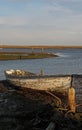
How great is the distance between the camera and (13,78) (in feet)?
93.5

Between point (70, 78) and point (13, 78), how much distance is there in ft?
14.7

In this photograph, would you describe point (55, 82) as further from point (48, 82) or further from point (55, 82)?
point (48, 82)

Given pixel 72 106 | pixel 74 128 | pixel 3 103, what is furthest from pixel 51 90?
pixel 74 128

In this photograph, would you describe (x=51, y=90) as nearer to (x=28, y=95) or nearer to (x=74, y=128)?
(x=28, y=95)

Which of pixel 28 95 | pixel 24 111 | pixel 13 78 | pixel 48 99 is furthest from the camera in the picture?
pixel 13 78

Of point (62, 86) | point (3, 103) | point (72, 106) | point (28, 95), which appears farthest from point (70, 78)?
point (72, 106)

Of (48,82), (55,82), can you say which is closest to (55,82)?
(55,82)

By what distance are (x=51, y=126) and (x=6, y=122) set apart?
329 cm

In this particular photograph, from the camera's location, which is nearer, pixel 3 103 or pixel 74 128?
pixel 74 128

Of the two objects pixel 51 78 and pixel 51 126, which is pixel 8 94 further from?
pixel 51 126

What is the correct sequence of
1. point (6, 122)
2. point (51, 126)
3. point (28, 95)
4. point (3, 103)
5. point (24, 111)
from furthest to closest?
point (28, 95) < point (3, 103) < point (24, 111) < point (6, 122) < point (51, 126)

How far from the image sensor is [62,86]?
1048 inches

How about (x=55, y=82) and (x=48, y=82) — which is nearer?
(x=55, y=82)

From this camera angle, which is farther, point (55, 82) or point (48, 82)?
point (48, 82)
